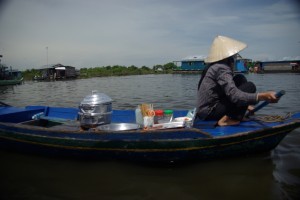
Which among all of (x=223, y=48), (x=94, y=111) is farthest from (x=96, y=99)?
(x=223, y=48)

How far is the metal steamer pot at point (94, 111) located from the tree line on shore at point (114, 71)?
151 feet

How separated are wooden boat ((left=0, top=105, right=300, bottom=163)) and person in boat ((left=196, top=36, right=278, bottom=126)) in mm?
198

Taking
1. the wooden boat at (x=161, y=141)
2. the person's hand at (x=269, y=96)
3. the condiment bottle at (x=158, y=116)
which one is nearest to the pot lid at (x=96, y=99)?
the wooden boat at (x=161, y=141)

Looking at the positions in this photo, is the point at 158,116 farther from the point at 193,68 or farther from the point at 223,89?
the point at 193,68

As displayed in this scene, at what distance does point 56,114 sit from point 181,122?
353 cm

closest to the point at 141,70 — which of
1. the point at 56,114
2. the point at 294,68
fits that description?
the point at 294,68

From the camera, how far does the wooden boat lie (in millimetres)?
3725

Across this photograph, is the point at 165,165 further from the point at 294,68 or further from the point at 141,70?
the point at 141,70

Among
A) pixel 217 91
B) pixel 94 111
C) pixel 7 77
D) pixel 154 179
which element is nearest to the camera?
pixel 154 179

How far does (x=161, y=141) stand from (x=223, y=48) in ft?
5.73

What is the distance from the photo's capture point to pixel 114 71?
2325 inches

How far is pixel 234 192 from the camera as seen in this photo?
329cm

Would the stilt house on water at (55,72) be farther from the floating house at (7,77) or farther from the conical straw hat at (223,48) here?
the conical straw hat at (223,48)

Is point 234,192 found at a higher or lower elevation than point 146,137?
lower
